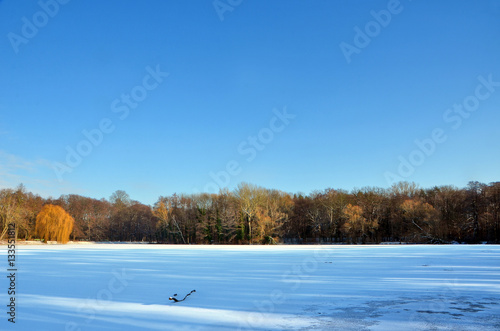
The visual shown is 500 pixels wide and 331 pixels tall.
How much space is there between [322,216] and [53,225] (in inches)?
1468

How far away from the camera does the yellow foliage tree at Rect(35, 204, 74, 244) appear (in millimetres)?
43406

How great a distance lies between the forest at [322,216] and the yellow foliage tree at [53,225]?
340 cm

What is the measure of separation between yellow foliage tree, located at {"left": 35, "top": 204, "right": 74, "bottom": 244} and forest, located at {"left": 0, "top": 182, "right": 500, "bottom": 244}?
340 cm

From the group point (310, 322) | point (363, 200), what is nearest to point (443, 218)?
point (363, 200)

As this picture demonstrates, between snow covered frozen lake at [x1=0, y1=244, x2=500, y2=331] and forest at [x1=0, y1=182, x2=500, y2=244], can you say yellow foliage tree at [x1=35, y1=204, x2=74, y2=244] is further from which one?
snow covered frozen lake at [x1=0, y1=244, x2=500, y2=331]

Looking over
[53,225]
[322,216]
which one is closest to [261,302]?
[53,225]

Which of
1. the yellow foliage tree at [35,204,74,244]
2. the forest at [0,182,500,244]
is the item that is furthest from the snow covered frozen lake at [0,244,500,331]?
the yellow foliage tree at [35,204,74,244]

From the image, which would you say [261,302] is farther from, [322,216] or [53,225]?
[322,216]

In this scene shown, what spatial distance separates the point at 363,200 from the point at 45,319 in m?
51.0

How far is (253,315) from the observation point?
5.03 meters

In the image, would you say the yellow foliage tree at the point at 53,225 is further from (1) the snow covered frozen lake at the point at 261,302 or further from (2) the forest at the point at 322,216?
(1) the snow covered frozen lake at the point at 261,302

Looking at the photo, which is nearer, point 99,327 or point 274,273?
point 99,327

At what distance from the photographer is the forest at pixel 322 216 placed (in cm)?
4331

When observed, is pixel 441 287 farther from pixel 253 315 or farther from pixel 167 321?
pixel 167 321
